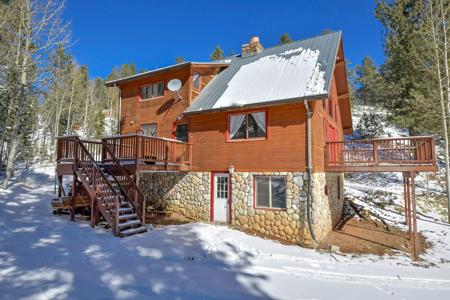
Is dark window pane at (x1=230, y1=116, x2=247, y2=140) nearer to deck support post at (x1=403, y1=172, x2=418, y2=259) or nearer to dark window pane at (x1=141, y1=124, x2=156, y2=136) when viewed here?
dark window pane at (x1=141, y1=124, x2=156, y2=136)

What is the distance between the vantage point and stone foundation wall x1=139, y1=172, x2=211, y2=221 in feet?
39.2

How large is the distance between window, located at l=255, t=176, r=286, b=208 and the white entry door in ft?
4.89

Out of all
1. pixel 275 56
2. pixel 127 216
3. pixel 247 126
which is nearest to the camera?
pixel 127 216

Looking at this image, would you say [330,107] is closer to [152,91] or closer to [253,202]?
[253,202]

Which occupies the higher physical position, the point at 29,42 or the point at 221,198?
the point at 29,42

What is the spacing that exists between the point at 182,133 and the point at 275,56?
236 inches

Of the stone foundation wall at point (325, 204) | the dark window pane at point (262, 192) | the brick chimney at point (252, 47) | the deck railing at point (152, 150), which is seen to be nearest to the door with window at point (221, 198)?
the dark window pane at point (262, 192)

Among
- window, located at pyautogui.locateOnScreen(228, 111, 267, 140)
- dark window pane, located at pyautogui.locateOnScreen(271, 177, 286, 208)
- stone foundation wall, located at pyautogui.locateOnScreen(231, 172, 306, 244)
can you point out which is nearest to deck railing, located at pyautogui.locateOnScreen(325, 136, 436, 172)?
stone foundation wall, located at pyautogui.locateOnScreen(231, 172, 306, 244)

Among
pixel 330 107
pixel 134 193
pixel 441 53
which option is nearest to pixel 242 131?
pixel 134 193

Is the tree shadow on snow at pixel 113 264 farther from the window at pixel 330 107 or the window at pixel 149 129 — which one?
the window at pixel 330 107

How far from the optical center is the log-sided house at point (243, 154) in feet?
31.7

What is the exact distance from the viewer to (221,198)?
11602 mm

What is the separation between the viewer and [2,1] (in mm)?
15781

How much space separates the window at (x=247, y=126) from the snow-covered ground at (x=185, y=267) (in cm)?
388
